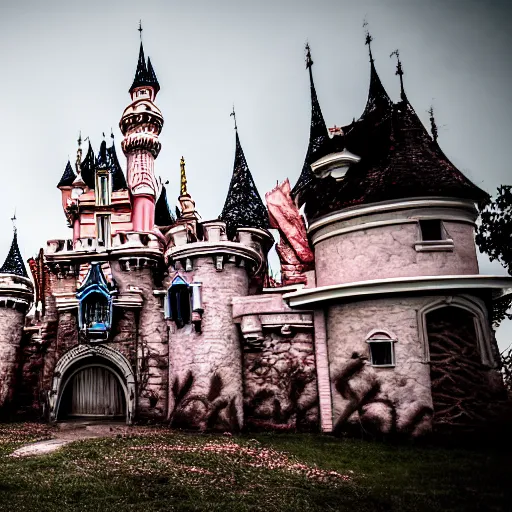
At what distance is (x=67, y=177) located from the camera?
24188 millimetres

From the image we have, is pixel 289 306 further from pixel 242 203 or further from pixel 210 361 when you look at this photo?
pixel 242 203

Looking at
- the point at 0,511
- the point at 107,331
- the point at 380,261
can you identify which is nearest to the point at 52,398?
the point at 107,331

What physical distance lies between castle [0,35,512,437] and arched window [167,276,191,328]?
0.12 feet

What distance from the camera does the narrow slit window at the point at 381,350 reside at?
1304 cm

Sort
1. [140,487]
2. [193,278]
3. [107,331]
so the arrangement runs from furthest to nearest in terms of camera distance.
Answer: [107,331] < [193,278] < [140,487]

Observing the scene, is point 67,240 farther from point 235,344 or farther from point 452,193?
point 452,193

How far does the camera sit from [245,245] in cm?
1595

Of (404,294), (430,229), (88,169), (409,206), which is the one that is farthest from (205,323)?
(88,169)

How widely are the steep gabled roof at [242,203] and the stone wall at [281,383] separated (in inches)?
201

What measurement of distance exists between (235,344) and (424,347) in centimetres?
558

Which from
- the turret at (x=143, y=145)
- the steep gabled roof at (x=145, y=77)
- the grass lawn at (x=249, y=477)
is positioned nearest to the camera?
the grass lawn at (x=249, y=477)

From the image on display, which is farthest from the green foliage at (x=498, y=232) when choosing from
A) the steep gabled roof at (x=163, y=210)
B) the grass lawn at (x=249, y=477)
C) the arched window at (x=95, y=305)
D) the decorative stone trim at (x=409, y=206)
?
the steep gabled roof at (x=163, y=210)

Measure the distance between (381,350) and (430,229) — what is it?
3.71 meters

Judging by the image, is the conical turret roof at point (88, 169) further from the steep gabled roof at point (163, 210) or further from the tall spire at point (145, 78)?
the steep gabled roof at point (163, 210)
